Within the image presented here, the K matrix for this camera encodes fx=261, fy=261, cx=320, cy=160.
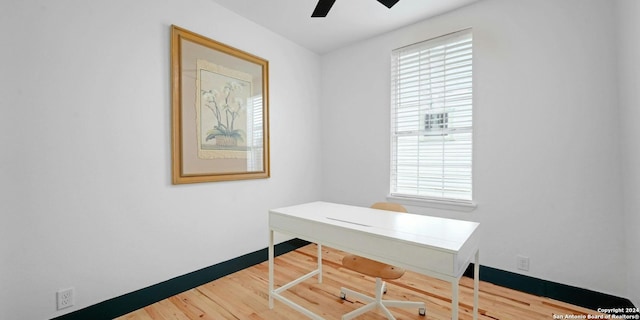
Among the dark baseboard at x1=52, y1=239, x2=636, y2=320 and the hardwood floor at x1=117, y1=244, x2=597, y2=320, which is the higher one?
the dark baseboard at x1=52, y1=239, x2=636, y2=320

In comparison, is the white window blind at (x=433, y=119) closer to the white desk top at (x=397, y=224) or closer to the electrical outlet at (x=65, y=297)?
the white desk top at (x=397, y=224)

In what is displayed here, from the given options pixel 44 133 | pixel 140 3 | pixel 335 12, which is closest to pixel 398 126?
pixel 335 12

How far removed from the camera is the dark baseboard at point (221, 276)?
74.5 inches

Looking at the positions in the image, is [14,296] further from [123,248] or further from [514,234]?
[514,234]

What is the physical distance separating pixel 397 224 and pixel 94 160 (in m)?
2.17

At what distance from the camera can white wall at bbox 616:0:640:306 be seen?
171 cm

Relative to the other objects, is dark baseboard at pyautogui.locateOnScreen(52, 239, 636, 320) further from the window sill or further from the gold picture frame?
the gold picture frame

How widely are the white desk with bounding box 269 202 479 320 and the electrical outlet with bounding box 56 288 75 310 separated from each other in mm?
1329

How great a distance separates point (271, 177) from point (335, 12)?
1.95m

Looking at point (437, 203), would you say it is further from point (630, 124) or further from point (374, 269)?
point (630, 124)

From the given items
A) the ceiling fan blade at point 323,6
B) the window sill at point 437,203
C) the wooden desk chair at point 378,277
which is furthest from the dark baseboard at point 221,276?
the ceiling fan blade at point 323,6

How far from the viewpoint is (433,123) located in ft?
9.24

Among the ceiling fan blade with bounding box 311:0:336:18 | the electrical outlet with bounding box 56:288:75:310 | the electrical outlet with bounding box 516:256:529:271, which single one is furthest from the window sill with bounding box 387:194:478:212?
the electrical outlet with bounding box 56:288:75:310

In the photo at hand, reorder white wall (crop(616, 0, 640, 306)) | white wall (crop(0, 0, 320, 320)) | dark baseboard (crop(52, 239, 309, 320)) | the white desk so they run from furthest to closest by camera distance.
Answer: dark baseboard (crop(52, 239, 309, 320))
white wall (crop(616, 0, 640, 306))
white wall (crop(0, 0, 320, 320))
the white desk
